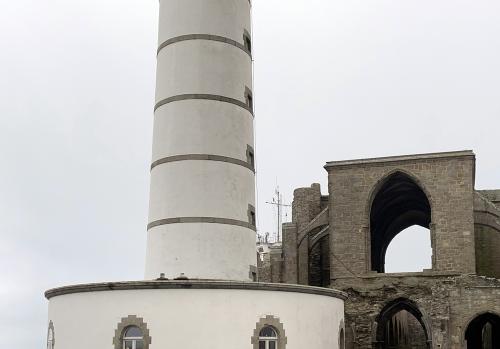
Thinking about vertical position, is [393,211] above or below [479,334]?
above

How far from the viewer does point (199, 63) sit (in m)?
22.4

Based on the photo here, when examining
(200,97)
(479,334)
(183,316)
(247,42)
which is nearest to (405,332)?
(479,334)

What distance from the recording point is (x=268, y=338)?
18.8m

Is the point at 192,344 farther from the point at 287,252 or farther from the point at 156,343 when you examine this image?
the point at 287,252

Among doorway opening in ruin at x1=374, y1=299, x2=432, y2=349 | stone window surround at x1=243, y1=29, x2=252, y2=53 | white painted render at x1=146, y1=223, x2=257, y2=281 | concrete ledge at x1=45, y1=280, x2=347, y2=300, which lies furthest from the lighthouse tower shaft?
doorway opening in ruin at x1=374, y1=299, x2=432, y2=349

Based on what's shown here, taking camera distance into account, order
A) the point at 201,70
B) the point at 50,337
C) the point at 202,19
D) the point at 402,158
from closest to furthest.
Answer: the point at 50,337 < the point at 201,70 < the point at 202,19 < the point at 402,158

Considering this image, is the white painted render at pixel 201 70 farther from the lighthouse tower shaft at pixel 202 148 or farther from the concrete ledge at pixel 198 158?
the concrete ledge at pixel 198 158

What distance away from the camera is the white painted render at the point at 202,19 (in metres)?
22.8

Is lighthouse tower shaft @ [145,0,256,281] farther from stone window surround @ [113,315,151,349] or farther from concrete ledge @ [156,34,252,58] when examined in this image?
stone window surround @ [113,315,151,349]

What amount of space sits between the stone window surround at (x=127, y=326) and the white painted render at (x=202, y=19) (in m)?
9.32

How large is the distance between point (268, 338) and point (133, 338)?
345 centimetres

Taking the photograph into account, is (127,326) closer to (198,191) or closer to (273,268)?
(198,191)

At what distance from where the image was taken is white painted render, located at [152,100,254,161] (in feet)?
71.7

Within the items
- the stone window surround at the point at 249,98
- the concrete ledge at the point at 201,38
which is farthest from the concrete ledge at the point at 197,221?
the concrete ledge at the point at 201,38
